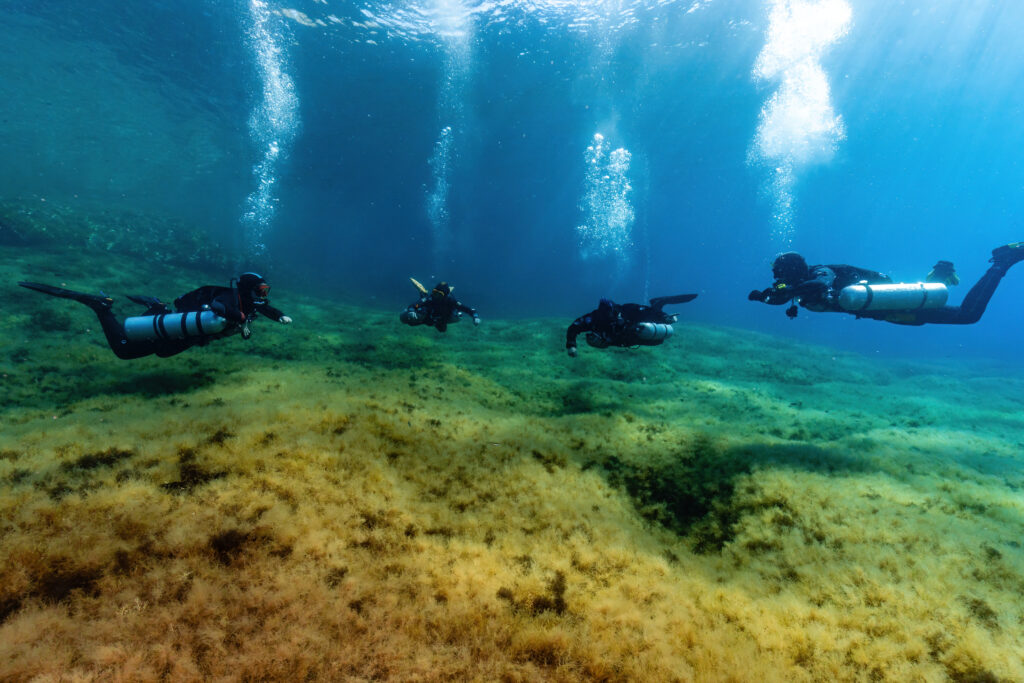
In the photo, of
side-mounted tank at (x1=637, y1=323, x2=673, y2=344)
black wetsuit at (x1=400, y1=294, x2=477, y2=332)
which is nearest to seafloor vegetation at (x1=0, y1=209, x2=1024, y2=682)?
side-mounted tank at (x1=637, y1=323, x2=673, y2=344)

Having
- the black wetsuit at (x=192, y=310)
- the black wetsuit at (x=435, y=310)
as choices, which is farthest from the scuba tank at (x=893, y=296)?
the black wetsuit at (x=192, y=310)

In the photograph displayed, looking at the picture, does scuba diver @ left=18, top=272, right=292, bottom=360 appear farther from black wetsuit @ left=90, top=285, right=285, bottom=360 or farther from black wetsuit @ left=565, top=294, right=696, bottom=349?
black wetsuit @ left=565, top=294, right=696, bottom=349

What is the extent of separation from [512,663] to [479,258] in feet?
376

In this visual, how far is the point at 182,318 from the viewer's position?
5.75 metres

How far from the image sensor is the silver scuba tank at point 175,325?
5.70m

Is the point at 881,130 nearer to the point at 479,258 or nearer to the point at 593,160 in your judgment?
the point at 593,160

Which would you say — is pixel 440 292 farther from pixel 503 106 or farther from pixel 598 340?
pixel 503 106

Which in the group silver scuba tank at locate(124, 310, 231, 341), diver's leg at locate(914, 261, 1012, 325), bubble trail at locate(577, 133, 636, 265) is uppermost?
bubble trail at locate(577, 133, 636, 265)

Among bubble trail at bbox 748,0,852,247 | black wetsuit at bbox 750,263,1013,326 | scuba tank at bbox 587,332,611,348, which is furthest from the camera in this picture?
bubble trail at bbox 748,0,852,247

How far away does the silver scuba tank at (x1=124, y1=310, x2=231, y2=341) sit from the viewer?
570 centimetres

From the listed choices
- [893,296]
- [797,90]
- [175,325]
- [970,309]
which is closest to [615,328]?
[893,296]

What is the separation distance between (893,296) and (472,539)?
8.40 meters

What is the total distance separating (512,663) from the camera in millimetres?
2270

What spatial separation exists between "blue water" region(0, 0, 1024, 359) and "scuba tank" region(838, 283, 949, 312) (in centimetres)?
2193
